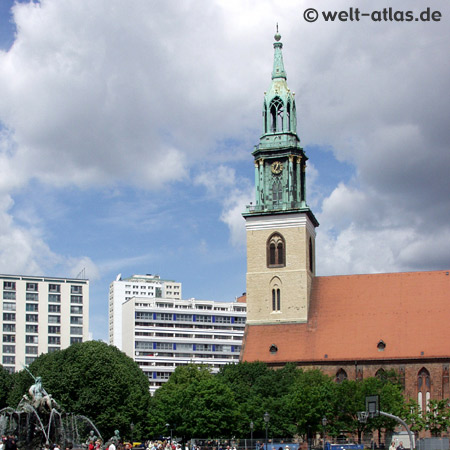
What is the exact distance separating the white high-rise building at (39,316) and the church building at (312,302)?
35.9 m

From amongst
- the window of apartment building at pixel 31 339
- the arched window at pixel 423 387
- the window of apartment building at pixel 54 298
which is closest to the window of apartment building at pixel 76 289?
the window of apartment building at pixel 54 298

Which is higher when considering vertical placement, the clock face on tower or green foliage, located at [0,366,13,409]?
the clock face on tower

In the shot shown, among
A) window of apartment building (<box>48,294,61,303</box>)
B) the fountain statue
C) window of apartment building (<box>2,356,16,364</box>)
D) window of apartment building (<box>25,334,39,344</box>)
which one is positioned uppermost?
window of apartment building (<box>48,294,61,303</box>)

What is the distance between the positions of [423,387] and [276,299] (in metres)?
15.9

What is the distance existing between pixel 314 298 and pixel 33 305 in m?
42.6

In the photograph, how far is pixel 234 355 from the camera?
13400 cm

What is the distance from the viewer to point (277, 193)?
8656 centimetres

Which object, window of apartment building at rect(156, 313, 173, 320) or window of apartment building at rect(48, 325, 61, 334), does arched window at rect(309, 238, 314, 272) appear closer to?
window of apartment building at rect(48, 325, 61, 334)

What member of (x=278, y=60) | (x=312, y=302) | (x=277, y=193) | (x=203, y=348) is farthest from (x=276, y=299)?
(x=203, y=348)

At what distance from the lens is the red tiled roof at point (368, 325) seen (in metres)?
79.5

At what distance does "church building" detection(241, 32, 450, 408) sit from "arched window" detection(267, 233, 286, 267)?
0.10 meters

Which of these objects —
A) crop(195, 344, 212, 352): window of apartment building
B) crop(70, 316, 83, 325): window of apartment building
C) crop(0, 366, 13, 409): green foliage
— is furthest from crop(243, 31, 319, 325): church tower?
crop(195, 344, 212, 352): window of apartment building

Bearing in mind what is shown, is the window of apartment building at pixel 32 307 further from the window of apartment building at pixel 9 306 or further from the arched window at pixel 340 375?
the arched window at pixel 340 375

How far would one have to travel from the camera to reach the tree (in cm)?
6694
